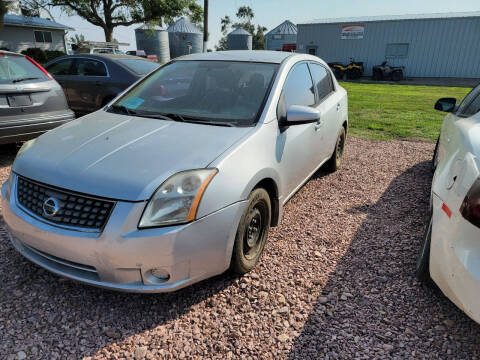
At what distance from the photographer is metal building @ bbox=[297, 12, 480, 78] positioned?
24281 mm

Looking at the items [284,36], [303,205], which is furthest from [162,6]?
[303,205]

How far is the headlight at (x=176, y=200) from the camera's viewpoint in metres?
1.97

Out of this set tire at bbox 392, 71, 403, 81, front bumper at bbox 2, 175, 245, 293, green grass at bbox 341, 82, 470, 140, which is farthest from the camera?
tire at bbox 392, 71, 403, 81

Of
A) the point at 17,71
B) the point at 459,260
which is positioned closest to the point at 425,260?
the point at 459,260

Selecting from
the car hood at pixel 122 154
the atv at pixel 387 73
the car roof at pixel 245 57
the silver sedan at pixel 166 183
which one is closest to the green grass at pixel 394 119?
the car roof at pixel 245 57

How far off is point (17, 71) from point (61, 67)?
2885 mm

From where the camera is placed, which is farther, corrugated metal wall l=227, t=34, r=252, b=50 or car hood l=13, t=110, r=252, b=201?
corrugated metal wall l=227, t=34, r=252, b=50

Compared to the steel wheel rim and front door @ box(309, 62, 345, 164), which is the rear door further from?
the steel wheel rim

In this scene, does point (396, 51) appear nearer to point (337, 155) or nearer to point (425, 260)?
point (337, 155)

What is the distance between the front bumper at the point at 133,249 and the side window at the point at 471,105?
250 cm

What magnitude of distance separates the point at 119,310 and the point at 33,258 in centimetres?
67

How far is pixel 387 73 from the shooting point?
24625 mm

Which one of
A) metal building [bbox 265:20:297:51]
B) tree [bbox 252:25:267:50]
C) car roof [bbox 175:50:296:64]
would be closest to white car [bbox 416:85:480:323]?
car roof [bbox 175:50:296:64]

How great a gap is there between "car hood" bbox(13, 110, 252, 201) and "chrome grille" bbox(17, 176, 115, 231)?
0.05 metres
